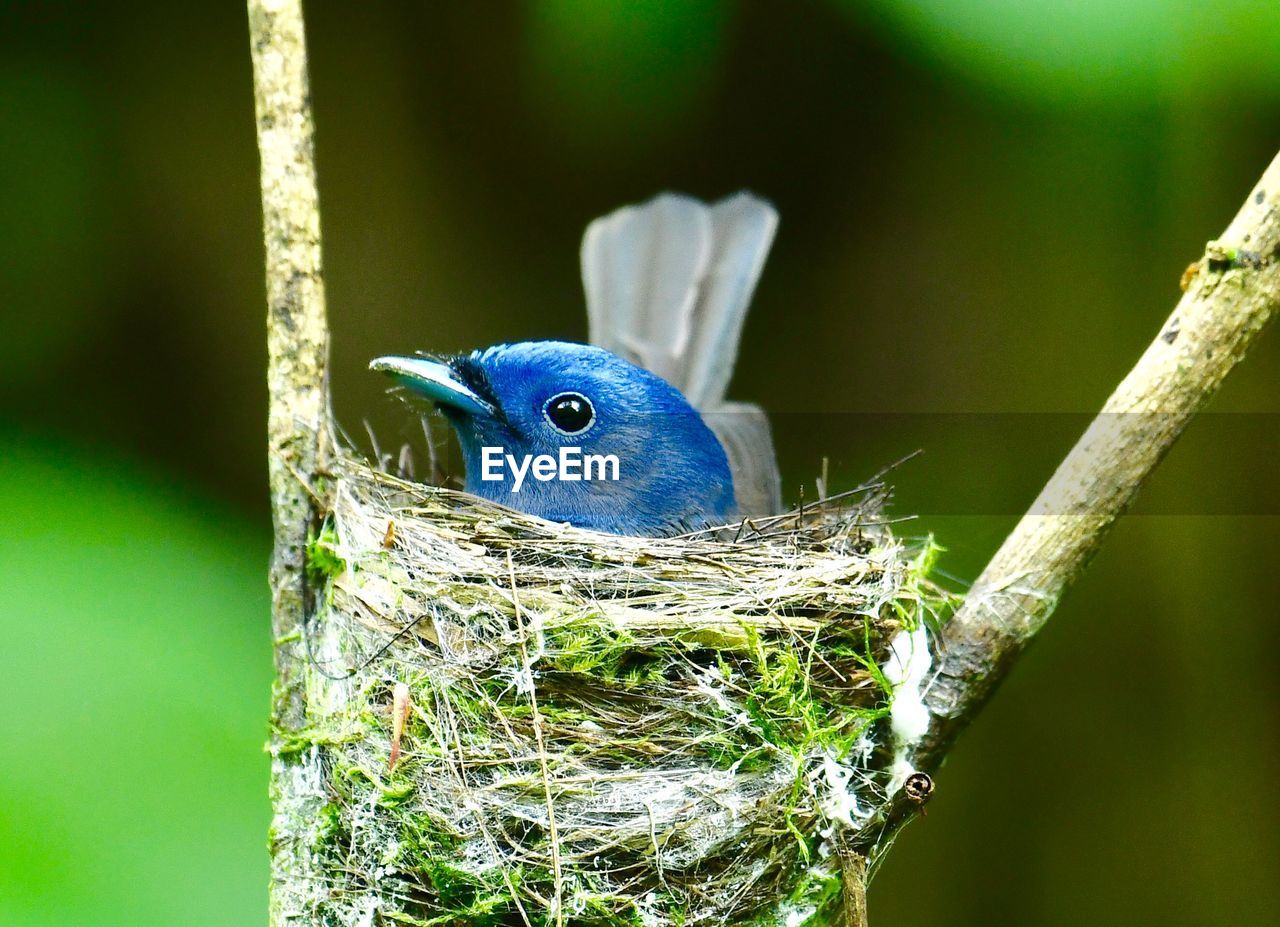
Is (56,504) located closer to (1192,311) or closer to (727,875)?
(727,875)

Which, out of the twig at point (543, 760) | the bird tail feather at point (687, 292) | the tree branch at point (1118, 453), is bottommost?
the twig at point (543, 760)

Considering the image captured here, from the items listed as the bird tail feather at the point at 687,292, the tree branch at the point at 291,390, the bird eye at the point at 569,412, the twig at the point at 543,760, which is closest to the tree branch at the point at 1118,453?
the twig at the point at 543,760

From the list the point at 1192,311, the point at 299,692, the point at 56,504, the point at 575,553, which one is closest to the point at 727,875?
the point at 575,553

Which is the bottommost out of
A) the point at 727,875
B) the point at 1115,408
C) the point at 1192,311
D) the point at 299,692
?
the point at 727,875

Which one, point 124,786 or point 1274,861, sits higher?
point 124,786

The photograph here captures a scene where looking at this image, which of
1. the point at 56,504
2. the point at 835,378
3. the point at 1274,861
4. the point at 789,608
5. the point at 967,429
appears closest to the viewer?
the point at 789,608

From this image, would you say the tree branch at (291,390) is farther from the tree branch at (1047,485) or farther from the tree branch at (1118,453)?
the tree branch at (1118,453)

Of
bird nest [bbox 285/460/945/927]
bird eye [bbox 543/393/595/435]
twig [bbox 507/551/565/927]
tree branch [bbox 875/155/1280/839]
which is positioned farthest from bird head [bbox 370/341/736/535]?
tree branch [bbox 875/155/1280/839]
